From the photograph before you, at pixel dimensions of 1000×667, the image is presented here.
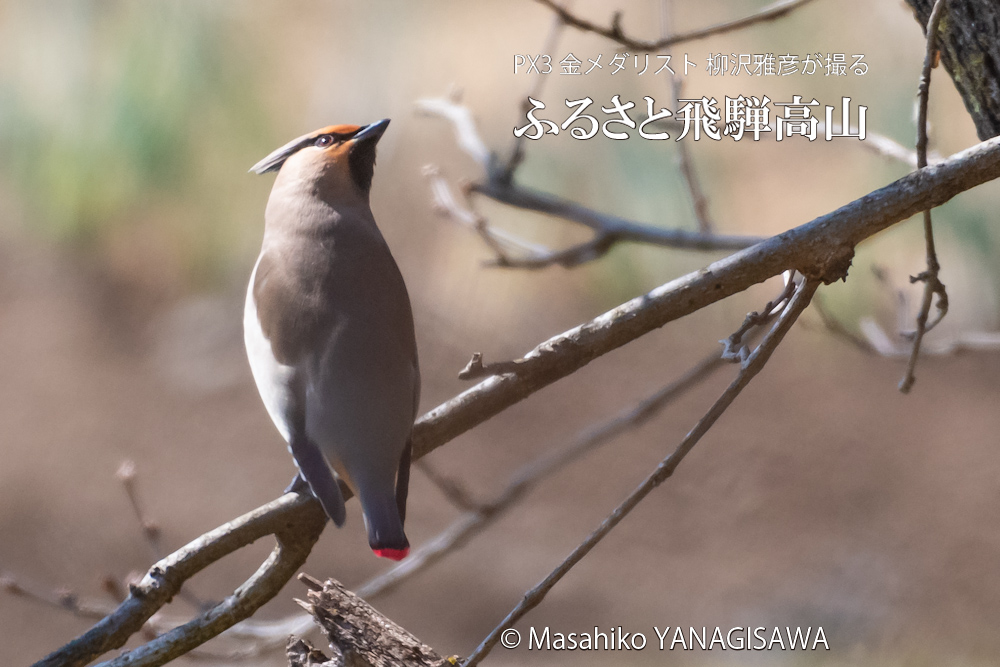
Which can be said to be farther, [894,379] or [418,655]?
[894,379]

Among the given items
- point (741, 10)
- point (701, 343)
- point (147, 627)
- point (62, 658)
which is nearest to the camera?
point (62, 658)

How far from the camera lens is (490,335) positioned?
396 centimetres

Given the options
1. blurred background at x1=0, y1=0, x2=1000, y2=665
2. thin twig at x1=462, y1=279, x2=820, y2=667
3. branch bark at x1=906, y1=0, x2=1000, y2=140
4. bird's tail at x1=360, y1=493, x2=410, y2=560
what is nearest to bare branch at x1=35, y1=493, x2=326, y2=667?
bird's tail at x1=360, y1=493, x2=410, y2=560

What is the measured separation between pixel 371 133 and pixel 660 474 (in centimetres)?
48

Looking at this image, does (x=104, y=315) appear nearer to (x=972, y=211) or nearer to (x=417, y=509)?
(x=417, y=509)

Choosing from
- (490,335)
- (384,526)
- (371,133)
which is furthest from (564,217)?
(490,335)

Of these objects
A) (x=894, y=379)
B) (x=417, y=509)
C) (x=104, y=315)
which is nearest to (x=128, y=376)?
(x=104, y=315)

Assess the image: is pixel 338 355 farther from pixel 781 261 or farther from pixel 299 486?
pixel 781 261

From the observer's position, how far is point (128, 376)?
4.08m

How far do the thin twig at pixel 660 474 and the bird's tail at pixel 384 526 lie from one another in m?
0.11

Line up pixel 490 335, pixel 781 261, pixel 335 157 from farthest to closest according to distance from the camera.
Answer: pixel 490 335 → pixel 335 157 → pixel 781 261

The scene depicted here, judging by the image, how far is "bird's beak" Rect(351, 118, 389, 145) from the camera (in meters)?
1.01

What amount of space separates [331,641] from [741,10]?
344 centimetres

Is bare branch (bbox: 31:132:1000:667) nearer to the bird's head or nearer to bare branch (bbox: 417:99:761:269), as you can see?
the bird's head
